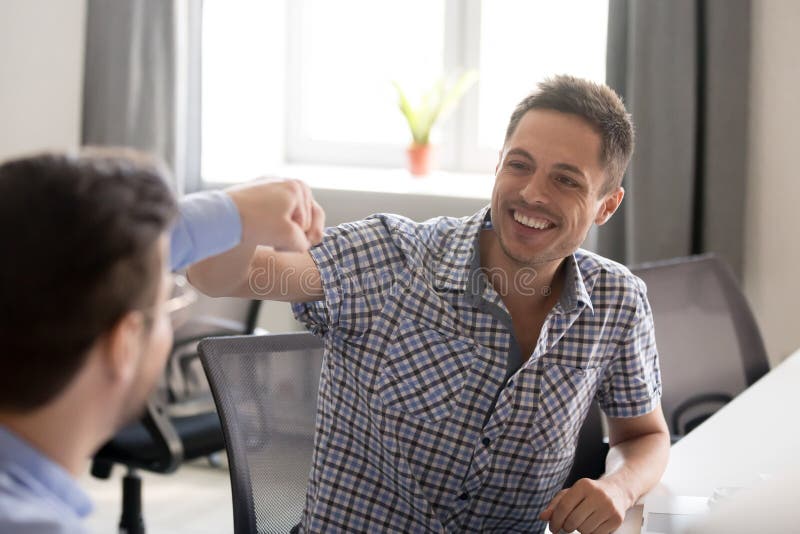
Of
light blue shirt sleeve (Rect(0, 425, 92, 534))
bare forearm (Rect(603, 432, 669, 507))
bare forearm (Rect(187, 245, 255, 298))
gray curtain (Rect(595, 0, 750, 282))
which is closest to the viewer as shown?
light blue shirt sleeve (Rect(0, 425, 92, 534))

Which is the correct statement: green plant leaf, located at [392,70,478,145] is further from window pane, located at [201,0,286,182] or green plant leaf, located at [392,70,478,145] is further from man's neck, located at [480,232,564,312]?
man's neck, located at [480,232,564,312]

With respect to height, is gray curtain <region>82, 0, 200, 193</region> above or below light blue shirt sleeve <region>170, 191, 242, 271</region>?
above

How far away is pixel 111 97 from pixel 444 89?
1142 mm

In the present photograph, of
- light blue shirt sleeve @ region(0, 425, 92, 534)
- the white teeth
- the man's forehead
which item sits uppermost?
the man's forehead

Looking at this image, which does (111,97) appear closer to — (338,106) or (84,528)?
(338,106)

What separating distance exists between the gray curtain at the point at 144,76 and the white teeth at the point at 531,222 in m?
2.09

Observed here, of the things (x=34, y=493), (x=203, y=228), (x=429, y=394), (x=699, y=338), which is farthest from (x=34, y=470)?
(x=699, y=338)

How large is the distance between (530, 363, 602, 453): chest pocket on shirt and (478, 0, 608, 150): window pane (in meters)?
2.12

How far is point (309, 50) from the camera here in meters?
3.96

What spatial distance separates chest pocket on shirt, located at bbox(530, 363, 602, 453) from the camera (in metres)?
1.59

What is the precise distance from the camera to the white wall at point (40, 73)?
366cm

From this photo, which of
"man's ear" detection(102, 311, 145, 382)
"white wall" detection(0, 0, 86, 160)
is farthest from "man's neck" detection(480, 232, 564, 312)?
"white wall" detection(0, 0, 86, 160)

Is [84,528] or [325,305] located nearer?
[84,528]

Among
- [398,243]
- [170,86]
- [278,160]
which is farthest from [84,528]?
Result: [278,160]
